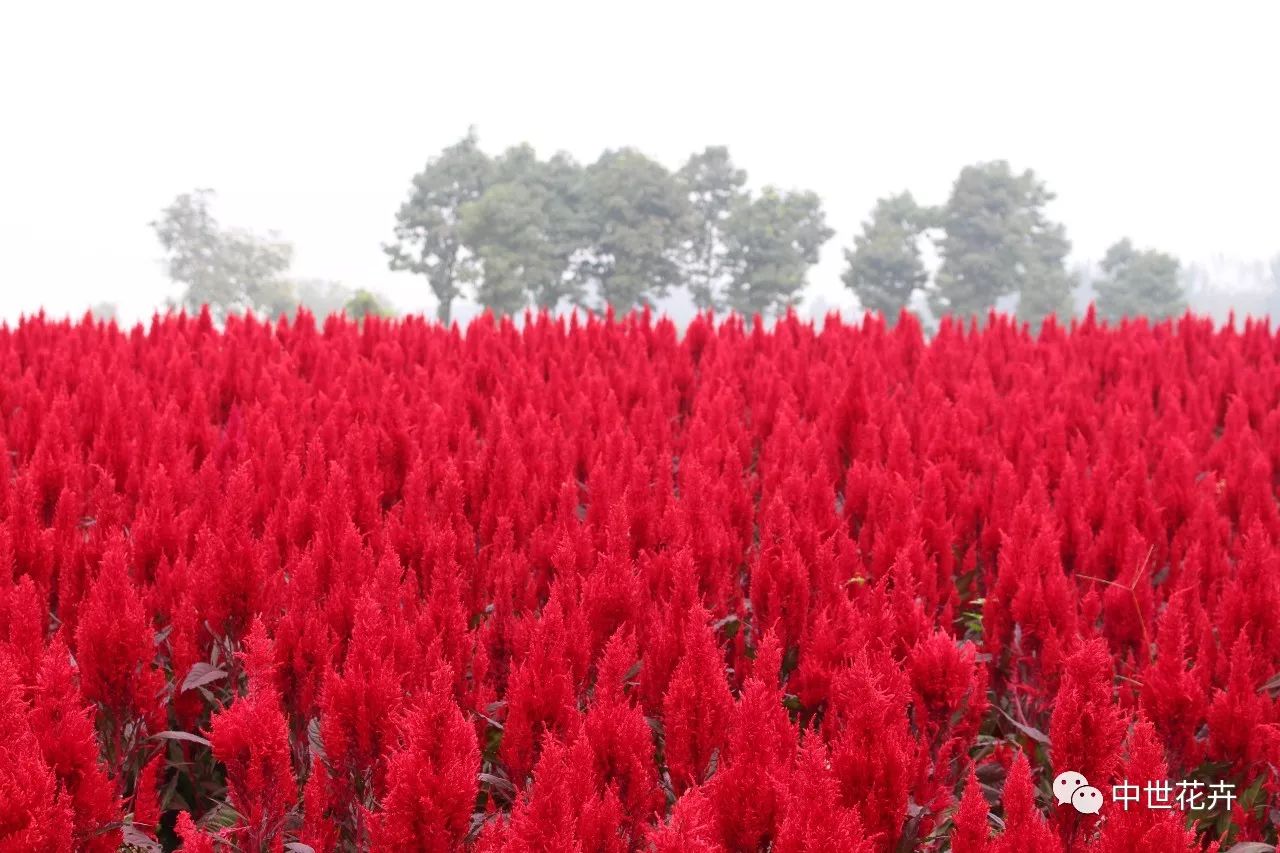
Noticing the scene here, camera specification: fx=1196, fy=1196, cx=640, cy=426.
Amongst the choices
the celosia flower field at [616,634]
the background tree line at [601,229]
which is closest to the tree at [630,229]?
the background tree line at [601,229]

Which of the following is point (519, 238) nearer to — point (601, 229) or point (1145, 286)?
point (601, 229)

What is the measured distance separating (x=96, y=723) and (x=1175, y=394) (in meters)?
5.03

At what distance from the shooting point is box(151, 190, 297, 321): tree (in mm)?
60188

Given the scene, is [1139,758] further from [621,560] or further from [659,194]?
[659,194]

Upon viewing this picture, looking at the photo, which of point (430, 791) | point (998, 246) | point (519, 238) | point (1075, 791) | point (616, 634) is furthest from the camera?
point (998, 246)

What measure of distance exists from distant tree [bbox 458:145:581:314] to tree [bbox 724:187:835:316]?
772 cm

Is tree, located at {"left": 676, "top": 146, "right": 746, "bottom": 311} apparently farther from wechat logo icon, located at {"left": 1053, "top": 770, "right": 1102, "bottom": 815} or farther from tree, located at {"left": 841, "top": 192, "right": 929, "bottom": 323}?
wechat logo icon, located at {"left": 1053, "top": 770, "right": 1102, "bottom": 815}

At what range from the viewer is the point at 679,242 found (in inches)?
2180

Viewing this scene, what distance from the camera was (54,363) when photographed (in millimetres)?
5754

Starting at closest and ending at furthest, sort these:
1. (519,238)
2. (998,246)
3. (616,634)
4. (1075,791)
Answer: (1075,791) < (616,634) < (519,238) < (998,246)

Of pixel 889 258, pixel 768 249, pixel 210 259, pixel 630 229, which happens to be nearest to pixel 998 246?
pixel 889 258

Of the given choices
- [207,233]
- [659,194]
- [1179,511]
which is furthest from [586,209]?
[1179,511]

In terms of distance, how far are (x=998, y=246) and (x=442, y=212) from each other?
Result: 2684 cm

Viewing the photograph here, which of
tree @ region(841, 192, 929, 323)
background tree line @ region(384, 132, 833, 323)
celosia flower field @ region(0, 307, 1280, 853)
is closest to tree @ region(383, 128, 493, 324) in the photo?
background tree line @ region(384, 132, 833, 323)
